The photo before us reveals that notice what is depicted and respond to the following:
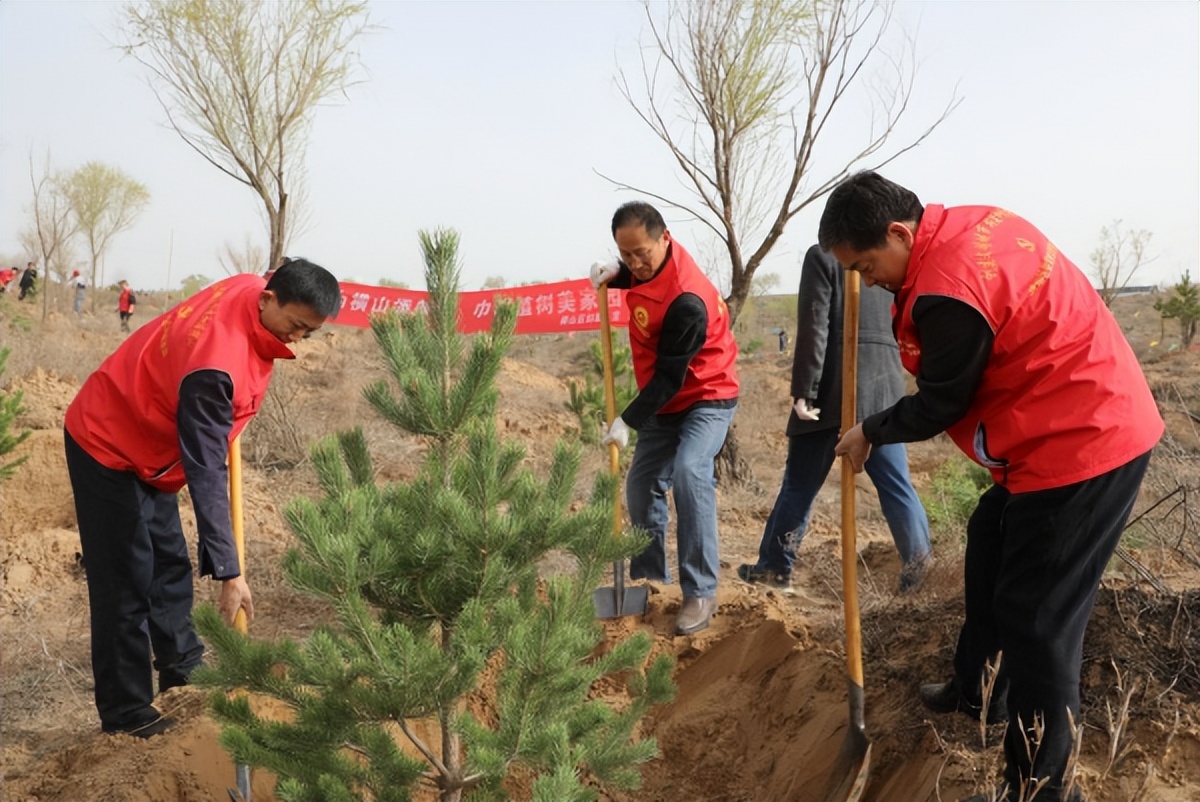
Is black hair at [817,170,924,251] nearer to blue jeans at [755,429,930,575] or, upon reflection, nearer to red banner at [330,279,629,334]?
blue jeans at [755,429,930,575]

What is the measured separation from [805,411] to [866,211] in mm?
1908

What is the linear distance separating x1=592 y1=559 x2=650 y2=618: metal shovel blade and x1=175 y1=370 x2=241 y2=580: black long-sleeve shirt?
5.28 ft

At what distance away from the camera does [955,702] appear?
3.04 m

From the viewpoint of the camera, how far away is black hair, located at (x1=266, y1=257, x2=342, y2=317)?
3084 millimetres

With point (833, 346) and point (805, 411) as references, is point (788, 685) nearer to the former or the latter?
point (805, 411)

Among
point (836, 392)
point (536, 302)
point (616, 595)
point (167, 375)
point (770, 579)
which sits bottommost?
point (770, 579)

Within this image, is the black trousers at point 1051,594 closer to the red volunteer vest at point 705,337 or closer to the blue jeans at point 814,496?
the blue jeans at point 814,496

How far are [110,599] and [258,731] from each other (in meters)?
1.37

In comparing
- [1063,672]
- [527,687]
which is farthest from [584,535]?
[1063,672]

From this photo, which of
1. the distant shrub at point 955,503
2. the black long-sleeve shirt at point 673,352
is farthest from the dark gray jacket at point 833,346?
the distant shrub at point 955,503

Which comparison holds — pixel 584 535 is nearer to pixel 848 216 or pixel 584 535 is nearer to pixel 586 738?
pixel 586 738

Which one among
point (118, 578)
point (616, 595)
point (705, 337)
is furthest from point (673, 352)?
point (118, 578)

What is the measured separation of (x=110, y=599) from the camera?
3.44 meters

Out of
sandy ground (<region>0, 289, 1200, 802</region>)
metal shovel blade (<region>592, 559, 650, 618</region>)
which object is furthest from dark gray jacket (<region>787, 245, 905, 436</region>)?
metal shovel blade (<region>592, 559, 650, 618</region>)
